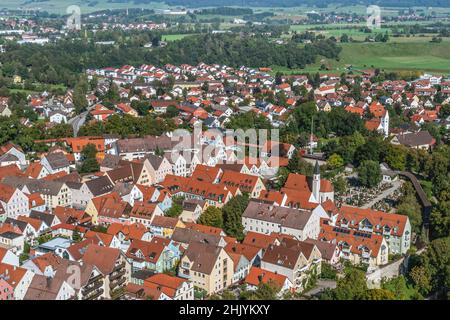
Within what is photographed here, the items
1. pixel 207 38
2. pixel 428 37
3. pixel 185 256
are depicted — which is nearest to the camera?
pixel 185 256

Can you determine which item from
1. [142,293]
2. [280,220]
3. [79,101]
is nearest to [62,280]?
[142,293]

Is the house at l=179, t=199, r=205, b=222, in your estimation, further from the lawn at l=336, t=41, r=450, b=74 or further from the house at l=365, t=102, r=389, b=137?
the lawn at l=336, t=41, r=450, b=74

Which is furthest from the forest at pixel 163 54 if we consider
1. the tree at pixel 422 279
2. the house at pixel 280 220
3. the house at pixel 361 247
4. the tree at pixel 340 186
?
the tree at pixel 422 279

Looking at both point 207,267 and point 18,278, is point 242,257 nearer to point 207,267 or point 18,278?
point 207,267

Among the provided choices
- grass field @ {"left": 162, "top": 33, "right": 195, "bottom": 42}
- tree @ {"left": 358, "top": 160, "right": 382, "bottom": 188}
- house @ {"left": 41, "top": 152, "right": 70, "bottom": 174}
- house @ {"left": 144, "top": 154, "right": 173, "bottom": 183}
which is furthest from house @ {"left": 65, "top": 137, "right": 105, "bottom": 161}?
grass field @ {"left": 162, "top": 33, "right": 195, "bottom": 42}

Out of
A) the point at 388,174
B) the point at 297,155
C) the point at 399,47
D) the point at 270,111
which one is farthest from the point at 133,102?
the point at 399,47
